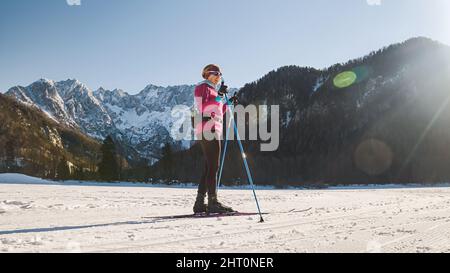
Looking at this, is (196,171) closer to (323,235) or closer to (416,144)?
(416,144)

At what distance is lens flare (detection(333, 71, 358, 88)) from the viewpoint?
174625 mm

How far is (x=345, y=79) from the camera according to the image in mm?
181125

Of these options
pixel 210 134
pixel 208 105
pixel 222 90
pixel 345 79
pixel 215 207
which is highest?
pixel 345 79

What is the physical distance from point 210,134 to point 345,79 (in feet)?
610

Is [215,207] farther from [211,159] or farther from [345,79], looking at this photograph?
[345,79]

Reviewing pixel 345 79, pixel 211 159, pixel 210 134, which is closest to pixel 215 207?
pixel 211 159

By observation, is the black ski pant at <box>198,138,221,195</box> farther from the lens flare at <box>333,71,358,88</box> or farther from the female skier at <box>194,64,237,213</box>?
the lens flare at <box>333,71,358,88</box>

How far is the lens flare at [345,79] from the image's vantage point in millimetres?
174625

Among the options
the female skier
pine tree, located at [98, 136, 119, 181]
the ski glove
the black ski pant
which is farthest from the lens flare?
the black ski pant

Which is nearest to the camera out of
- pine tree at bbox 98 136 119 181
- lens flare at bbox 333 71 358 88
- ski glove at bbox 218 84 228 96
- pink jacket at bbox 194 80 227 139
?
pink jacket at bbox 194 80 227 139

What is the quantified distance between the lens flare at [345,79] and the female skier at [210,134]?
6989 inches

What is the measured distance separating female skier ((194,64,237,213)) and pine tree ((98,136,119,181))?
6001cm
